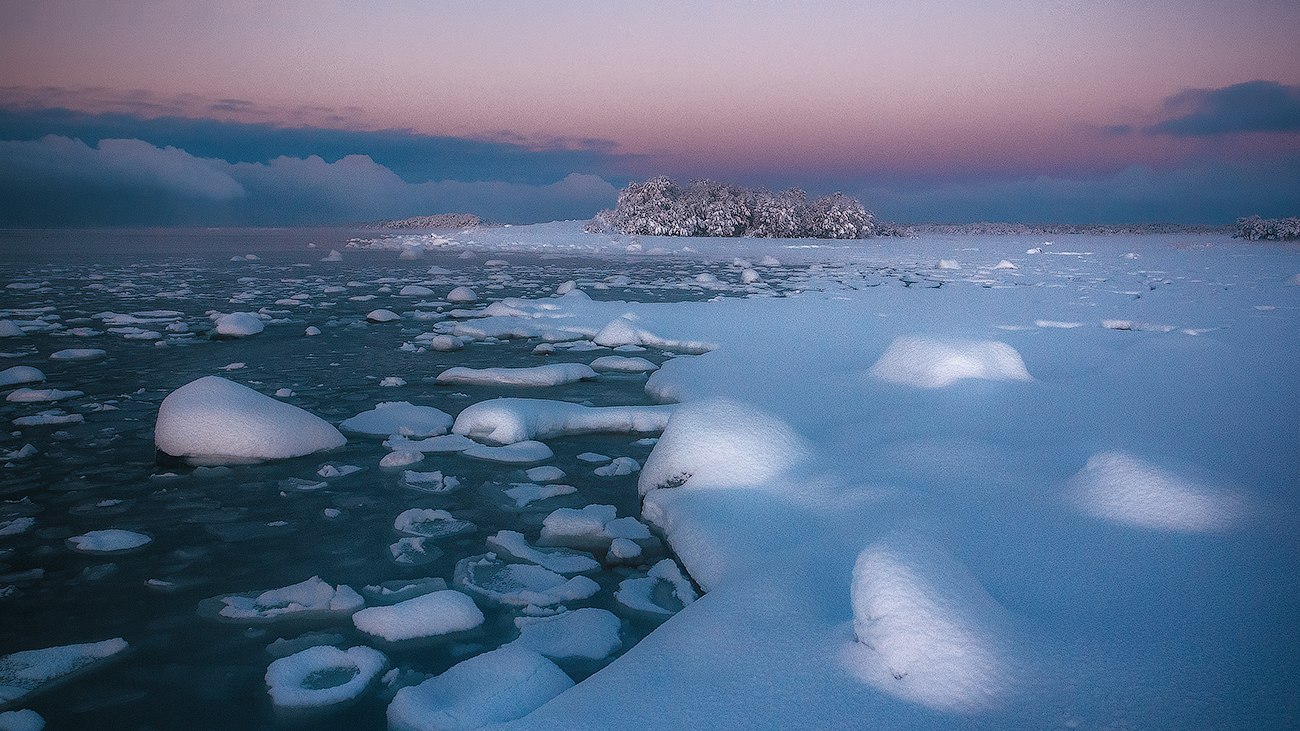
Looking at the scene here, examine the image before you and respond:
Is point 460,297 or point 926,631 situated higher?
point 926,631

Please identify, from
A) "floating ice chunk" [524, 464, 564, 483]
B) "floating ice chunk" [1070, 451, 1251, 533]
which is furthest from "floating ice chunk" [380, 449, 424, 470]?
"floating ice chunk" [1070, 451, 1251, 533]

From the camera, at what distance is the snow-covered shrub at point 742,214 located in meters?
38.0

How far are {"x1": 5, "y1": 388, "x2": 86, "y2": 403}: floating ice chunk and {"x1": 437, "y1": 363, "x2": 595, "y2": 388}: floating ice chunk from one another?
9.01 feet

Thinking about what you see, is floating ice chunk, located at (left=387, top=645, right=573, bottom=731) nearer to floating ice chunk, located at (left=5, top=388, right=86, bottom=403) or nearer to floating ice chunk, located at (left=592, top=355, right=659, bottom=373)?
floating ice chunk, located at (left=592, top=355, right=659, bottom=373)

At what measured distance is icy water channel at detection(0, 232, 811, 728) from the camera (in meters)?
2.26

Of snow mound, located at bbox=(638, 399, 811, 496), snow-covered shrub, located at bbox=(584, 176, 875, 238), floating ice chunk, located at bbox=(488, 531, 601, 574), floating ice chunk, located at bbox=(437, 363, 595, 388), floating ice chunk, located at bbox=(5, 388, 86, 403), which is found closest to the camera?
floating ice chunk, located at bbox=(488, 531, 601, 574)

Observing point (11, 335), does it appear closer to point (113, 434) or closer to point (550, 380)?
point (113, 434)

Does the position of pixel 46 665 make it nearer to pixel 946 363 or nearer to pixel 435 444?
pixel 435 444

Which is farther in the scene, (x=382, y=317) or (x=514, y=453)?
(x=382, y=317)


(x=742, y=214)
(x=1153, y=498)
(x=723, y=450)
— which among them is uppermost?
(x=742, y=214)

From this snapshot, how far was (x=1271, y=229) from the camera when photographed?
3291cm

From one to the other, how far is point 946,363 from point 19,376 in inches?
289

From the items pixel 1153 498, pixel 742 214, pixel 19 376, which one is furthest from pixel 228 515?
pixel 742 214

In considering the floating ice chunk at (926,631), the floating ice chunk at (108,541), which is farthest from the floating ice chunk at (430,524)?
the floating ice chunk at (926,631)
